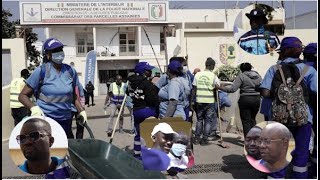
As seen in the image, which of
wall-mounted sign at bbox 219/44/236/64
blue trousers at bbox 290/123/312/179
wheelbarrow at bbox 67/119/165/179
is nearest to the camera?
wheelbarrow at bbox 67/119/165/179

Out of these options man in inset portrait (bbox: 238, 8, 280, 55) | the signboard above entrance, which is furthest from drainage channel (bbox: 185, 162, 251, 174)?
the signboard above entrance

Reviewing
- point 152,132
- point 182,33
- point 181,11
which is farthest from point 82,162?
point 181,11

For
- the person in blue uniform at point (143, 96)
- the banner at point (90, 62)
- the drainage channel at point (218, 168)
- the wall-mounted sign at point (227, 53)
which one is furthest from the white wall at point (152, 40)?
the drainage channel at point (218, 168)

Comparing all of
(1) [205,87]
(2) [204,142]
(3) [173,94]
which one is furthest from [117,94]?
(3) [173,94]

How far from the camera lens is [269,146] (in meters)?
3.92

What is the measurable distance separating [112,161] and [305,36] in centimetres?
2136

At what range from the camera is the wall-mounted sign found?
69.1 feet

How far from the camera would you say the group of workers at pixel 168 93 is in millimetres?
4367

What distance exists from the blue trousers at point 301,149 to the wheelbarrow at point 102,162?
1541 millimetres

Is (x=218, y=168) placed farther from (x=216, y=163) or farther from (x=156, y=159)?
(x=156, y=159)

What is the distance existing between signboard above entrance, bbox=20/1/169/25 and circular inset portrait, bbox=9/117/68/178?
18.0 metres

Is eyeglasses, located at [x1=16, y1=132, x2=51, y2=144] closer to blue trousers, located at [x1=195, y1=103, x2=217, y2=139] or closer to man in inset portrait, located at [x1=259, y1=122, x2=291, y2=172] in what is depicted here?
man in inset portrait, located at [x1=259, y1=122, x2=291, y2=172]

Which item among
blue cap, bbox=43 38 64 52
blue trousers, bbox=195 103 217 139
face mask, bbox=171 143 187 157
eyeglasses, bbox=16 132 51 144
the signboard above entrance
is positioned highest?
the signboard above entrance

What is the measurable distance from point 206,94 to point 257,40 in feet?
8.14
